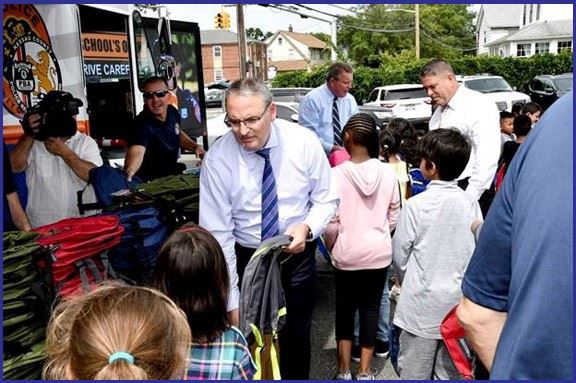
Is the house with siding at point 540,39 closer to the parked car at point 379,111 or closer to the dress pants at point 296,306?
the parked car at point 379,111

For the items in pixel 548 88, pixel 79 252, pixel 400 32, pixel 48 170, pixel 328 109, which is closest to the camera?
pixel 79 252

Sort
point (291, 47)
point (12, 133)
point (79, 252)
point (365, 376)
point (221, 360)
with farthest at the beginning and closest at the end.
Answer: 1. point (291, 47)
2. point (12, 133)
3. point (365, 376)
4. point (79, 252)
5. point (221, 360)

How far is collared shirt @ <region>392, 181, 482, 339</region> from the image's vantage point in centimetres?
303

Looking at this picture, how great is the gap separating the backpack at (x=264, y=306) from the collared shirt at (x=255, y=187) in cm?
27

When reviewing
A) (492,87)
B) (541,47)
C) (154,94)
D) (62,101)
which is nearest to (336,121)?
(154,94)

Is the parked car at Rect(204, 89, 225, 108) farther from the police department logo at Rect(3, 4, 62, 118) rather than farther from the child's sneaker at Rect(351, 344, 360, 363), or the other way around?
the child's sneaker at Rect(351, 344, 360, 363)

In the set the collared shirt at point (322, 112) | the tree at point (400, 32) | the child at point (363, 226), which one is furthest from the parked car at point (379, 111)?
the tree at point (400, 32)

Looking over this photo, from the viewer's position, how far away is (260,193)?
10.3 ft

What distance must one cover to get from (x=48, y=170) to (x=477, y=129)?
2.95 metres

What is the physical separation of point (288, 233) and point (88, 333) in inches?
63.9

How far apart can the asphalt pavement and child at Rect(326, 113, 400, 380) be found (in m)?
0.40

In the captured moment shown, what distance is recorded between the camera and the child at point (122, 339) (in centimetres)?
150

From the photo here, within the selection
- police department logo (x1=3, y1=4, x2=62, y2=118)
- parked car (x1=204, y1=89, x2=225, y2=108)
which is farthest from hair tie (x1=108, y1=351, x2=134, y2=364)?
parked car (x1=204, y1=89, x2=225, y2=108)

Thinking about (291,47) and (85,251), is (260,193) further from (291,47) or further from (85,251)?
(291,47)
